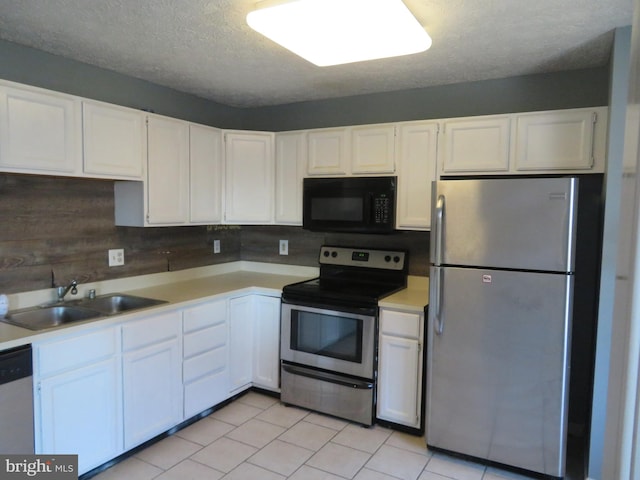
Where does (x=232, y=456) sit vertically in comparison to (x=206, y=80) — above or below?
below

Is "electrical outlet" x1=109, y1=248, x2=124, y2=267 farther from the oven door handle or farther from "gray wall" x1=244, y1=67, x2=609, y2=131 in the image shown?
"gray wall" x1=244, y1=67, x2=609, y2=131

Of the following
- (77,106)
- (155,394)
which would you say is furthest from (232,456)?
(77,106)

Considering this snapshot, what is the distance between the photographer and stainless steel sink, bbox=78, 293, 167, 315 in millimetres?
2672

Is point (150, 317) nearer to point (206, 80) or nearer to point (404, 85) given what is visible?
point (206, 80)

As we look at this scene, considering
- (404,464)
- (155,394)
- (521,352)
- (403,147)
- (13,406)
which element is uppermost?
(403,147)

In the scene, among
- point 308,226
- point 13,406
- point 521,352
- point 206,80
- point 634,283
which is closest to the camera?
point 634,283

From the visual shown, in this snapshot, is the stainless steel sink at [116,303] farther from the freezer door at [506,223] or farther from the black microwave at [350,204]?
the freezer door at [506,223]

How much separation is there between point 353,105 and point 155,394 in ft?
8.37

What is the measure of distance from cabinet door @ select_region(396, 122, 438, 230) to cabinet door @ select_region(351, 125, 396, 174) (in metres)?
0.07

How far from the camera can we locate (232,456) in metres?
2.54

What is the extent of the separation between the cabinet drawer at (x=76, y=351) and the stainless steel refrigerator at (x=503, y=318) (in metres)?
1.80

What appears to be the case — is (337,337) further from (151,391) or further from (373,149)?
(373,149)

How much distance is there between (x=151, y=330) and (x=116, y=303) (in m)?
0.50

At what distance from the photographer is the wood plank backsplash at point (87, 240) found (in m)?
2.41
